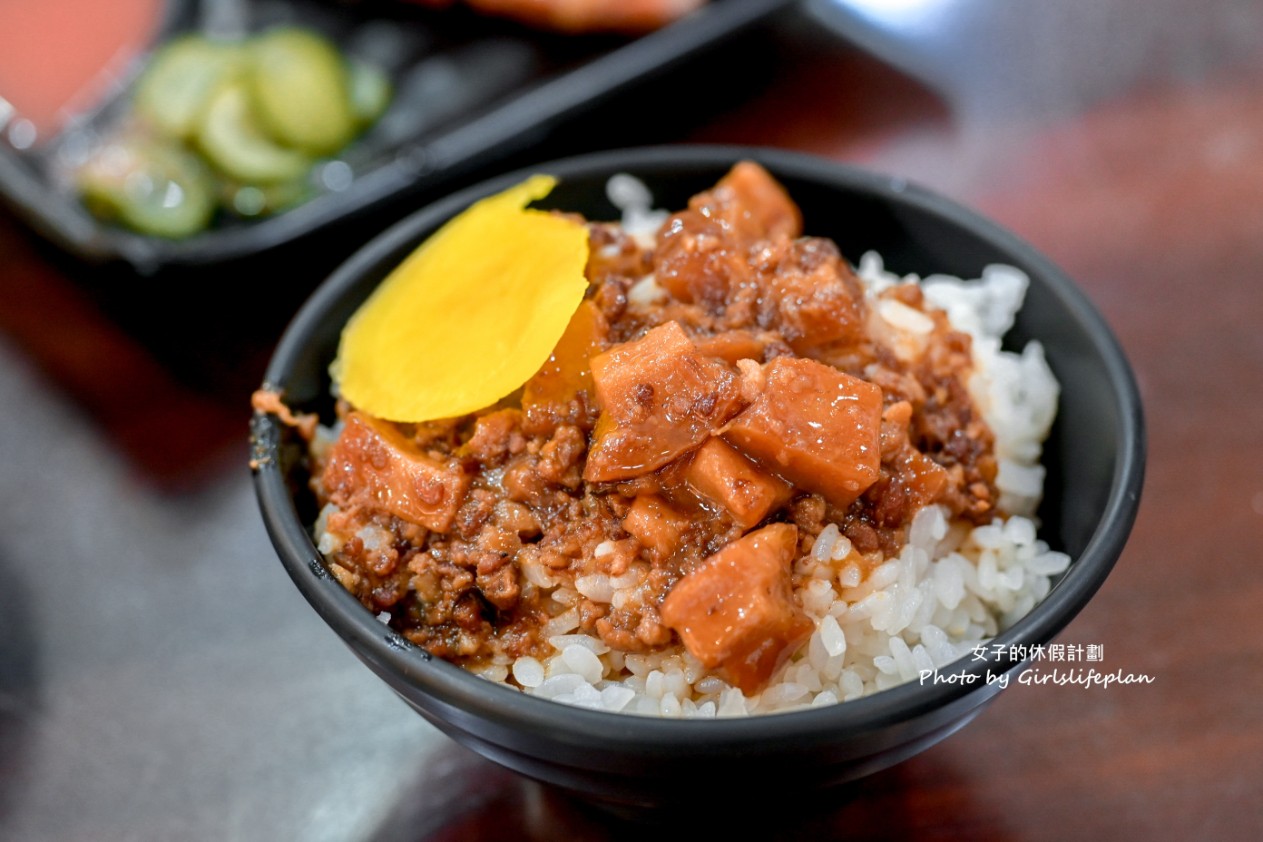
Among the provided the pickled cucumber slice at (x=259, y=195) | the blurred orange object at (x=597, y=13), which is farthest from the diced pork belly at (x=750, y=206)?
the pickled cucumber slice at (x=259, y=195)

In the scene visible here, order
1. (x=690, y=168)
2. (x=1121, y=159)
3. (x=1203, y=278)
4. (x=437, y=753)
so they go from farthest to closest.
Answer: (x=1121, y=159), (x=1203, y=278), (x=690, y=168), (x=437, y=753)

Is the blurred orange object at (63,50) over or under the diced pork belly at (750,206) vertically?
under

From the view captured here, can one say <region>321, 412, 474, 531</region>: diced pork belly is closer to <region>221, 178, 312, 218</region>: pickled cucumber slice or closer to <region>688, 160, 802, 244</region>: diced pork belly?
<region>688, 160, 802, 244</region>: diced pork belly

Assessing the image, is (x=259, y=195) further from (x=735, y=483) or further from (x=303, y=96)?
(x=735, y=483)

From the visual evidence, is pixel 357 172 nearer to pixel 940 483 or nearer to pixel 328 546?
pixel 328 546

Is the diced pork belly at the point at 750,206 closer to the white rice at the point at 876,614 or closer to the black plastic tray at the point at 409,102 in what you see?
the white rice at the point at 876,614

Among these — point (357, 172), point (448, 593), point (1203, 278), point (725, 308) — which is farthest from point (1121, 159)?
point (448, 593)
